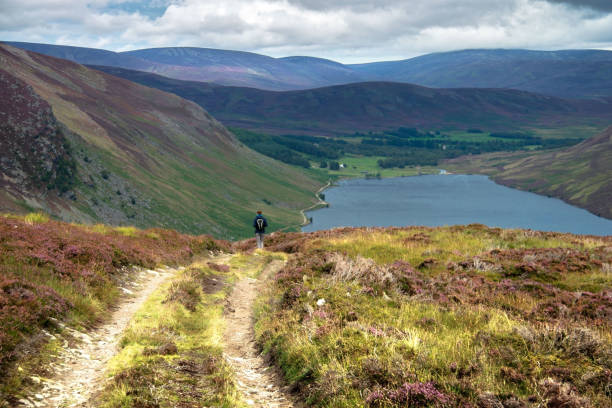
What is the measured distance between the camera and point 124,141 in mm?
188875

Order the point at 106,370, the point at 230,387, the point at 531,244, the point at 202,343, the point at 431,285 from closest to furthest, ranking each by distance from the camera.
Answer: the point at 230,387 < the point at 106,370 < the point at 202,343 < the point at 431,285 < the point at 531,244

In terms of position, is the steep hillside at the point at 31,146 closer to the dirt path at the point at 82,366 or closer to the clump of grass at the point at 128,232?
the clump of grass at the point at 128,232

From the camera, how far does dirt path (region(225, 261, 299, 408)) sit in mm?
9327

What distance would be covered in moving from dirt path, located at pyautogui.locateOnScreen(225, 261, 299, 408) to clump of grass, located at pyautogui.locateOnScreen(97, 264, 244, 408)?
14.3 inches

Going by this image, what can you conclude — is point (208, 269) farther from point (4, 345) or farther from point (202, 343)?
point (4, 345)

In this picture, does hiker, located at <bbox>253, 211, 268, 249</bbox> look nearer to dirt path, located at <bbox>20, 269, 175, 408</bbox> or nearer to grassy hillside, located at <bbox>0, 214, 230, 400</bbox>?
grassy hillside, located at <bbox>0, 214, 230, 400</bbox>

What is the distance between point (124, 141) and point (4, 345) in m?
195

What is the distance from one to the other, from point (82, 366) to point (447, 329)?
8.79m

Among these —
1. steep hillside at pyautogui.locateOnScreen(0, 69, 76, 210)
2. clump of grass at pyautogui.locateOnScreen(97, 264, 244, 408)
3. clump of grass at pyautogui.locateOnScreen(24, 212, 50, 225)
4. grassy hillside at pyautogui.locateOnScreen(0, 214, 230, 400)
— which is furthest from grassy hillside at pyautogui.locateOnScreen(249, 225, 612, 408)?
steep hillside at pyautogui.locateOnScreen(0, 69, 76, 210)

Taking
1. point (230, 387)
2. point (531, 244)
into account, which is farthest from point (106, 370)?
point (531, 244)

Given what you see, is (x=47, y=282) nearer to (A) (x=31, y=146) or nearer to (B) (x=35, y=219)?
(B) (x=35, y=219)

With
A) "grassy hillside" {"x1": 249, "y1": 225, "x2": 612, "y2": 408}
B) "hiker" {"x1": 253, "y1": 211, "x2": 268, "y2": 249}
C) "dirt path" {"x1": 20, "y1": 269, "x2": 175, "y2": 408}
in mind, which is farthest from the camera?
"hiker" {"x1": 253, "y1": 211, "x2": 268, "y2": 249}

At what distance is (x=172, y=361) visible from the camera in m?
10.3

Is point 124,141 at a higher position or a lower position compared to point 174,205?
higher
